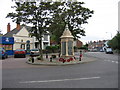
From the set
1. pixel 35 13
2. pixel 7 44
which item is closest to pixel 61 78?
pixel 35 13

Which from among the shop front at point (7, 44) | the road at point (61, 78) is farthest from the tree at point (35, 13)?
the shop front at point (7, 44)

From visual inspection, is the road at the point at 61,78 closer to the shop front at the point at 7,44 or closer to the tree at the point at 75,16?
the tree at the point at 75,16

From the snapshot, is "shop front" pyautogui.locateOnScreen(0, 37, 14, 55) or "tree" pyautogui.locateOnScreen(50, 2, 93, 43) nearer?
"tree" pyautogui.locateOnScreen(50, 2, 93, 43)

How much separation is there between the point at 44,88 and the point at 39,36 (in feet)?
47.4

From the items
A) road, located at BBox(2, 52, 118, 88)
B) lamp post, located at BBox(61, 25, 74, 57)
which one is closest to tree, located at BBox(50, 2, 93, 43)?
lamp post, located at BBox(61, 25, 74, 57)

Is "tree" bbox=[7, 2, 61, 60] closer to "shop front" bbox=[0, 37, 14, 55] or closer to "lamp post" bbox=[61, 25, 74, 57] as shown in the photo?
"lamp post" bbox=[61, 25, 74, 57]

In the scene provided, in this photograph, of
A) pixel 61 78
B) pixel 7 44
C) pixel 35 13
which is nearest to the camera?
pixel 61 78

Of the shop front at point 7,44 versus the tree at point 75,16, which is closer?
the tree at point 75,16

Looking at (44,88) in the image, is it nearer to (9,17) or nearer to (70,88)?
(70,88)

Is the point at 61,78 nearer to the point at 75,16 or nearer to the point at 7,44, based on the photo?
the point at 75,16

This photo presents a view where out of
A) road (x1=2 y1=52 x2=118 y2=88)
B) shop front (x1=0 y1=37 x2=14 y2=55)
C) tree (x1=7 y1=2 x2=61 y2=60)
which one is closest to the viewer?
road (x1=2 y1=52 x2=118 y2=88)

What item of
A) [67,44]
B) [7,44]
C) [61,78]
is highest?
[7,44]

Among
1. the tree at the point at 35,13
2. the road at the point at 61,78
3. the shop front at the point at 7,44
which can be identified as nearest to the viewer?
the road at the point at 61,78

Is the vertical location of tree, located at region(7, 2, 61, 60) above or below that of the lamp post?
above
